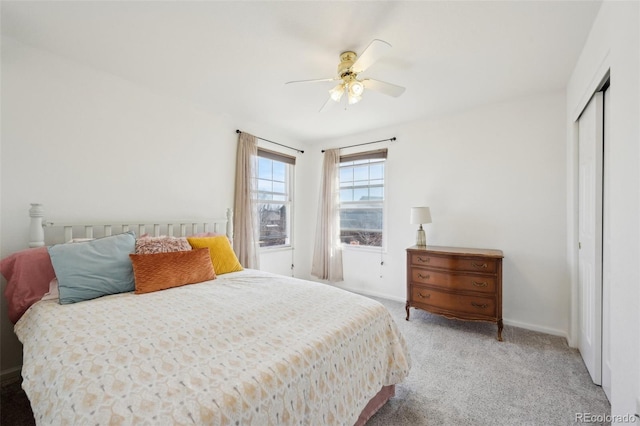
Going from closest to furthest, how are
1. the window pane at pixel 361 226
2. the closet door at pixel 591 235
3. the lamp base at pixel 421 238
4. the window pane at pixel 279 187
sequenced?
1. the closet door at pixel 591 235
2. the lamp base at pixel 421 238
3. the window pane at pixel 361 226
4. the window pane at pixel 279 187

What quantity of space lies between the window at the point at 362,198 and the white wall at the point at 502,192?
Result: 225mm

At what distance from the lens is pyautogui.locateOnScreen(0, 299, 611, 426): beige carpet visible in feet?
5.24

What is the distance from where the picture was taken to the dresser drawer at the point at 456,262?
8.61ft

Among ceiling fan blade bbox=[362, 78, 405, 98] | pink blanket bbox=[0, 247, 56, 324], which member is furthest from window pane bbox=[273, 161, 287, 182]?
pink blanket bbox=[0, 247, 56, 324]

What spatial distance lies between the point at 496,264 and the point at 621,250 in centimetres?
139

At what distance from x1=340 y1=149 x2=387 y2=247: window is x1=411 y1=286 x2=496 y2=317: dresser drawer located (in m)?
1.12

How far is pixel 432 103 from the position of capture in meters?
2.97

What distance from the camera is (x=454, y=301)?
2.77 m

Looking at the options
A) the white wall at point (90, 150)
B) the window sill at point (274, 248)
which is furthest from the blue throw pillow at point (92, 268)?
the window sill at point (274, 248)

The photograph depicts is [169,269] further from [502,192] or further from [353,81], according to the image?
[502,192]

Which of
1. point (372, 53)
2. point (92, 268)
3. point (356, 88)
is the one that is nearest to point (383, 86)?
point (356, 88)

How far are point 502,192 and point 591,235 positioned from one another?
1.05 metres

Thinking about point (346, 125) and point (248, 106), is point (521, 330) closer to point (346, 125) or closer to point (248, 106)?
point (346, 125)

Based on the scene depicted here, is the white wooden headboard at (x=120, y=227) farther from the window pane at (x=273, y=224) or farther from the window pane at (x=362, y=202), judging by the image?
the window pane at (x=362, y=202)
